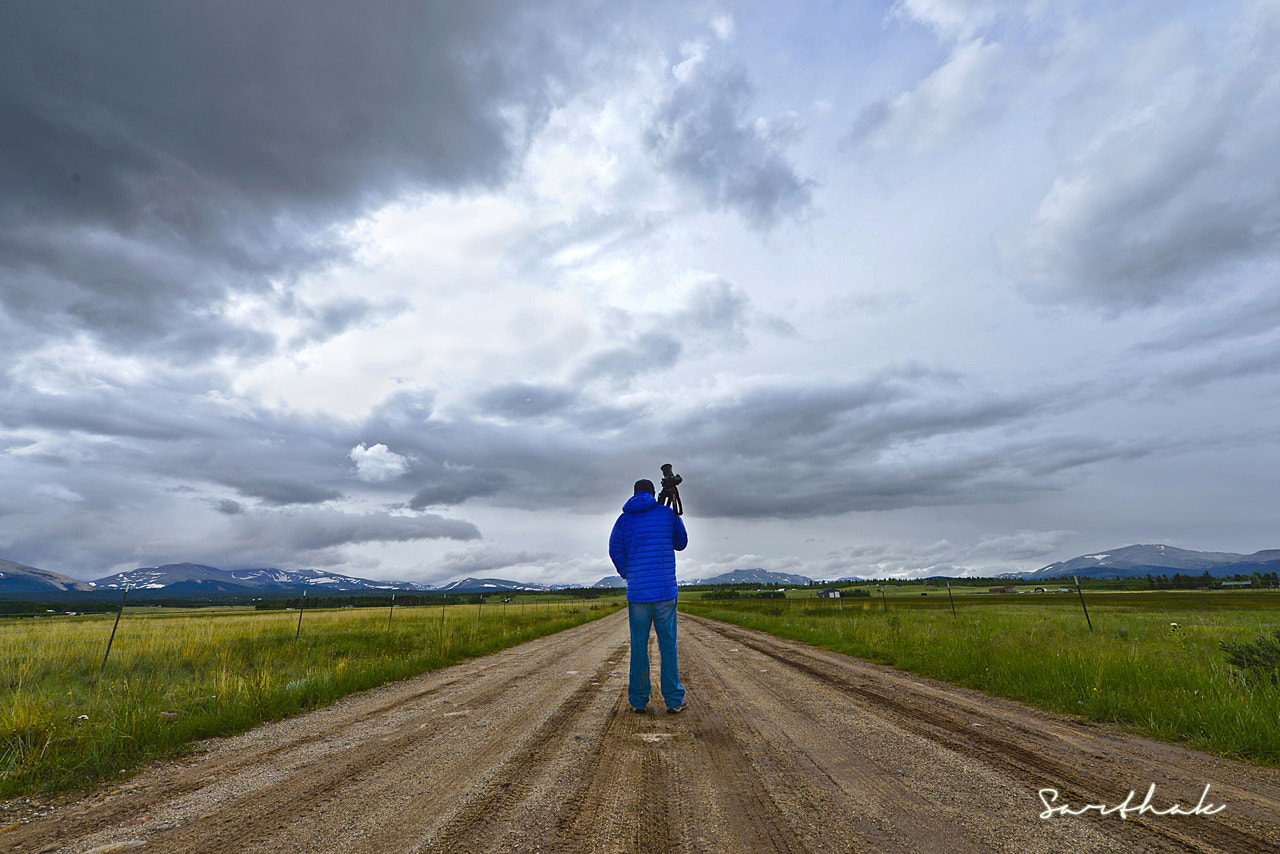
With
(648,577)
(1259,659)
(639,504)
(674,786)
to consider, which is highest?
(639,504)

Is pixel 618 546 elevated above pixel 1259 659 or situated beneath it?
elevated above

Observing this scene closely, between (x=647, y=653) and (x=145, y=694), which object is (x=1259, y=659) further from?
(x=145, y=694)

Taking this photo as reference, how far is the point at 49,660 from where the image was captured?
13.4 m

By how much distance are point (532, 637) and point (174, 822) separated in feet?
59.3

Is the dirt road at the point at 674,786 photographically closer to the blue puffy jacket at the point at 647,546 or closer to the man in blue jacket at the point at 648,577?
the man in blue jacket at the point at 648,577

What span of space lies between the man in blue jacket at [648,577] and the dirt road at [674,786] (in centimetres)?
31

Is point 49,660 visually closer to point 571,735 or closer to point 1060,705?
point 571,735

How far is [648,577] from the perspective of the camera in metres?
6.20

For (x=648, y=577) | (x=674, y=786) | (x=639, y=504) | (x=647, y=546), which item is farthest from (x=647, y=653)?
(x=674, y=786)

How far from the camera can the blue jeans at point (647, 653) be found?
5996 mm

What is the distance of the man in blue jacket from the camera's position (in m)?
6.04

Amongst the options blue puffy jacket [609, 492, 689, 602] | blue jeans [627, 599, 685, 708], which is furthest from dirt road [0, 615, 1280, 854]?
blue puffy jacket [609, 492, 689, 602]

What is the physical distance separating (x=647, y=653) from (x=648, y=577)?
796 millimetres

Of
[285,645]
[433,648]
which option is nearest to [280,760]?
[433,648]
